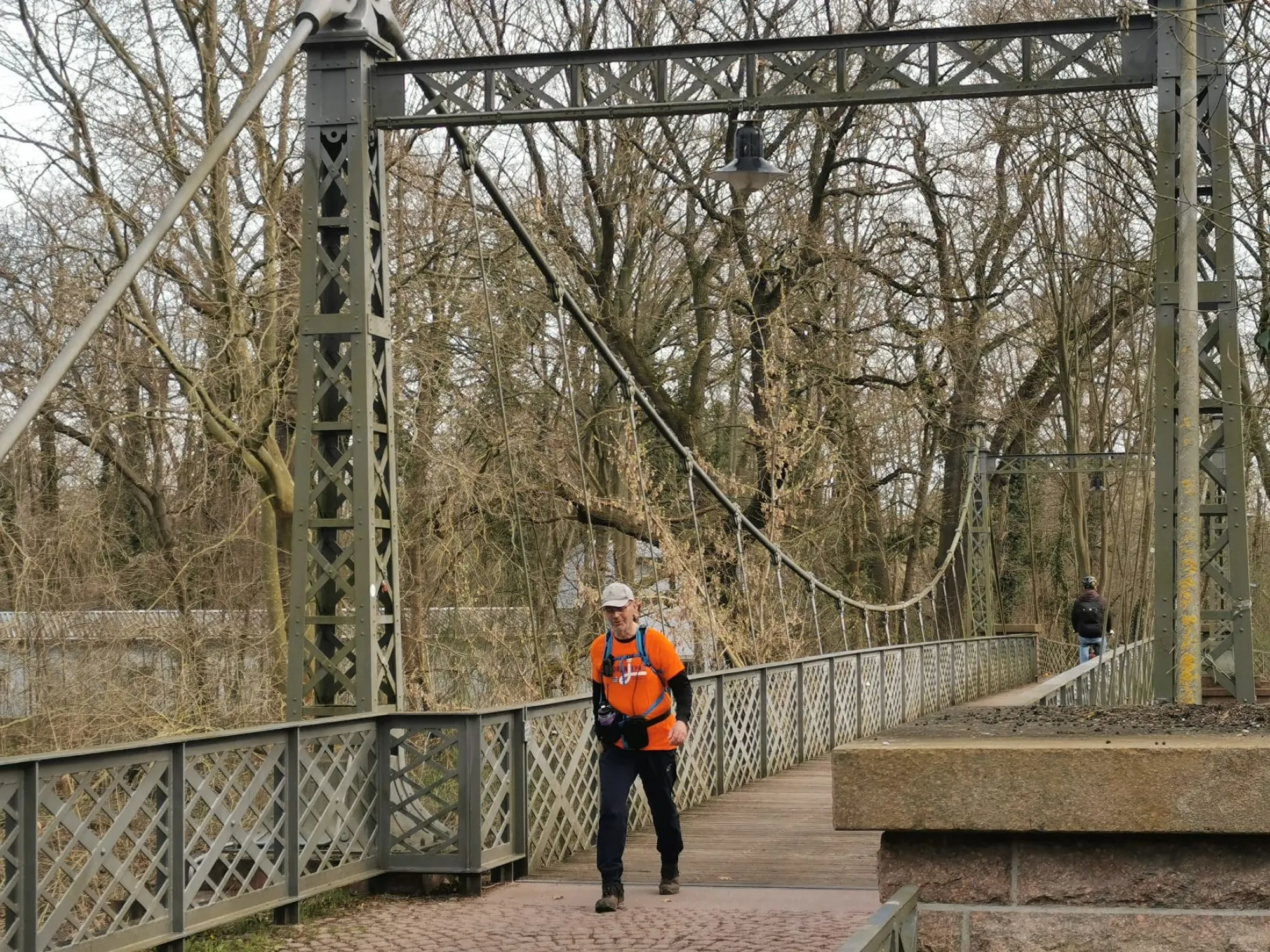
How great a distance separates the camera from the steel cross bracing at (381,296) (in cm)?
984

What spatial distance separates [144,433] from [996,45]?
34.6 feet

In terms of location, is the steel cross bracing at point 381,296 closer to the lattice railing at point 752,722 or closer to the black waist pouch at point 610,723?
the lattice railing at point 752,722

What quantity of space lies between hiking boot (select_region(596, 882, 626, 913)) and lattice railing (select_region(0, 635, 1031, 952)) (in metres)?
0.88

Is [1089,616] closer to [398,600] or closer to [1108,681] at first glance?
[1108,681]

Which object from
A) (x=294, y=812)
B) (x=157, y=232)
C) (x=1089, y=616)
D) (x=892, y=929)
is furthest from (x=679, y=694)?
(x=1089, y=616)

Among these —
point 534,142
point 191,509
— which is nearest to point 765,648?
point 191,509

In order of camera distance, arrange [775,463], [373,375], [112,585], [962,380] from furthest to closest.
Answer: [962,380] < [775,463] < [112,585] < [373,375]

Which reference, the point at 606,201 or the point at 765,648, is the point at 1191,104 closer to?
the point at 765,648

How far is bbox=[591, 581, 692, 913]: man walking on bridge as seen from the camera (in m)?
8.30

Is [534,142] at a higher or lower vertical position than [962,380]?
higher

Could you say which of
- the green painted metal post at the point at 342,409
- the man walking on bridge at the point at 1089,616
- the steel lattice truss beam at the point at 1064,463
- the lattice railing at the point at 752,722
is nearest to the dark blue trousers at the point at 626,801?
the lattice railing at the point at 752,722

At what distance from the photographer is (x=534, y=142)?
24.9 meters

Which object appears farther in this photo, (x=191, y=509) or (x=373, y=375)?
(x=191, y=509)

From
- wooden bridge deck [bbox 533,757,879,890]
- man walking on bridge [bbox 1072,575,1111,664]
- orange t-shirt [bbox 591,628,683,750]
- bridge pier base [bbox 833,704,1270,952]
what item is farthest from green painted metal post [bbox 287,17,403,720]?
man walking on bridge [bbox 1072,575,1111,664]
